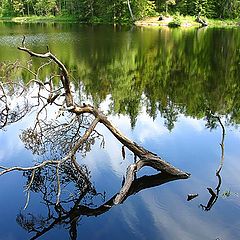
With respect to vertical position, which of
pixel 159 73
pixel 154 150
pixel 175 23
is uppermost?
pixel 154 150

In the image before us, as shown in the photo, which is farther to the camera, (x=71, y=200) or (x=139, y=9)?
(x=139, y=9)

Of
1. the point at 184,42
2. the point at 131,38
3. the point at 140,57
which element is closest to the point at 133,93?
the point at 140,57

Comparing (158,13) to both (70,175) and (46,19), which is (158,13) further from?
(70,175)

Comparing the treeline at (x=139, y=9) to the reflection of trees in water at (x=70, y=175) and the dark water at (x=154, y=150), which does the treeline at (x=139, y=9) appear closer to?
the dark water at (x=154, y=150)

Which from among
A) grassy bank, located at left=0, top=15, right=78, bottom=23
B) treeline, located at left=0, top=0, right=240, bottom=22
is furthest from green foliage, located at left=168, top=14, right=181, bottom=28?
grassy bank, located at left=0, top=15, right=78, bottom=23

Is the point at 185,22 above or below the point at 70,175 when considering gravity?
below

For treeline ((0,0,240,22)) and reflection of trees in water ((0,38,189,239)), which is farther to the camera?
treeline ((0,0,240,22))

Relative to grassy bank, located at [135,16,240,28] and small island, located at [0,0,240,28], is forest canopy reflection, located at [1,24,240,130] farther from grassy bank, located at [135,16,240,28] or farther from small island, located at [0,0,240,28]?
small island, located at [0,0,240,28]

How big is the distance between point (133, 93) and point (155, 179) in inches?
553

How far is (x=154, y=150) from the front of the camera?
59.0ft

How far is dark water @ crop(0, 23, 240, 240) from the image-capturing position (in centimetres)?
1216

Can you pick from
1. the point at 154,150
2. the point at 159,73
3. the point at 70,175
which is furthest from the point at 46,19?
the point at 70,175

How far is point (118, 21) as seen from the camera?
84312mm

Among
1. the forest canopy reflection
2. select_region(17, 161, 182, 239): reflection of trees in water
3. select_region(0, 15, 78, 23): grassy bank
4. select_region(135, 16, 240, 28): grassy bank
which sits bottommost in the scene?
select_region(0, 15, 78, 23): grassy bank
